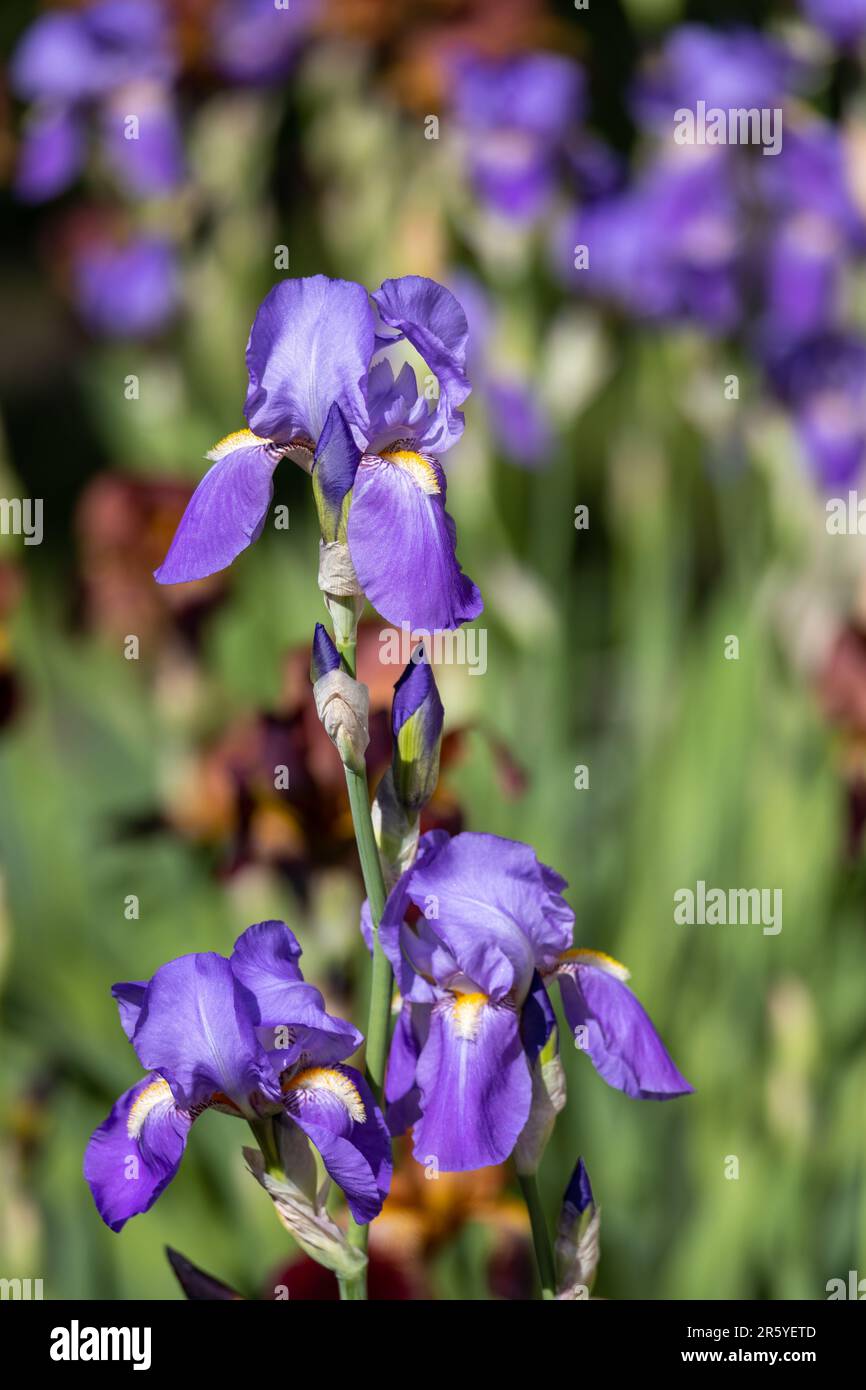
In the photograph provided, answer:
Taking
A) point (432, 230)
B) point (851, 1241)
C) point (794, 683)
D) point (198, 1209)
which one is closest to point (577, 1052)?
point (851, 1241)

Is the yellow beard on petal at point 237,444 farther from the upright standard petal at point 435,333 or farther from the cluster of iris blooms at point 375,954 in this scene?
the upright standard petal at point 435,333

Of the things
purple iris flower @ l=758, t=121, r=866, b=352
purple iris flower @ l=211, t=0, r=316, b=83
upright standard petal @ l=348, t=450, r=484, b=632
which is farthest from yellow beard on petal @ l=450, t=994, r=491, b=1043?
purple iris flower @ l=211, t=0, r=316, b=83

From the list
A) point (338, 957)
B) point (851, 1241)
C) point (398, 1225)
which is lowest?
point (851, 1241)

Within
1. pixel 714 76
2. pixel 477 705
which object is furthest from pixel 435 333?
pixel 714 76

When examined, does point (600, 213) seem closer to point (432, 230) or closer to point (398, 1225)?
point (432, 230)

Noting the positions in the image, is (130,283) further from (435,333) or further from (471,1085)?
(471,1085)

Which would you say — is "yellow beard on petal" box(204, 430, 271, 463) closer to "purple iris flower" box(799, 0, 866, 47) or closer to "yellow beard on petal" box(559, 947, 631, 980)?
"yellow beard on petal" box(559, 947, 631, 980)
